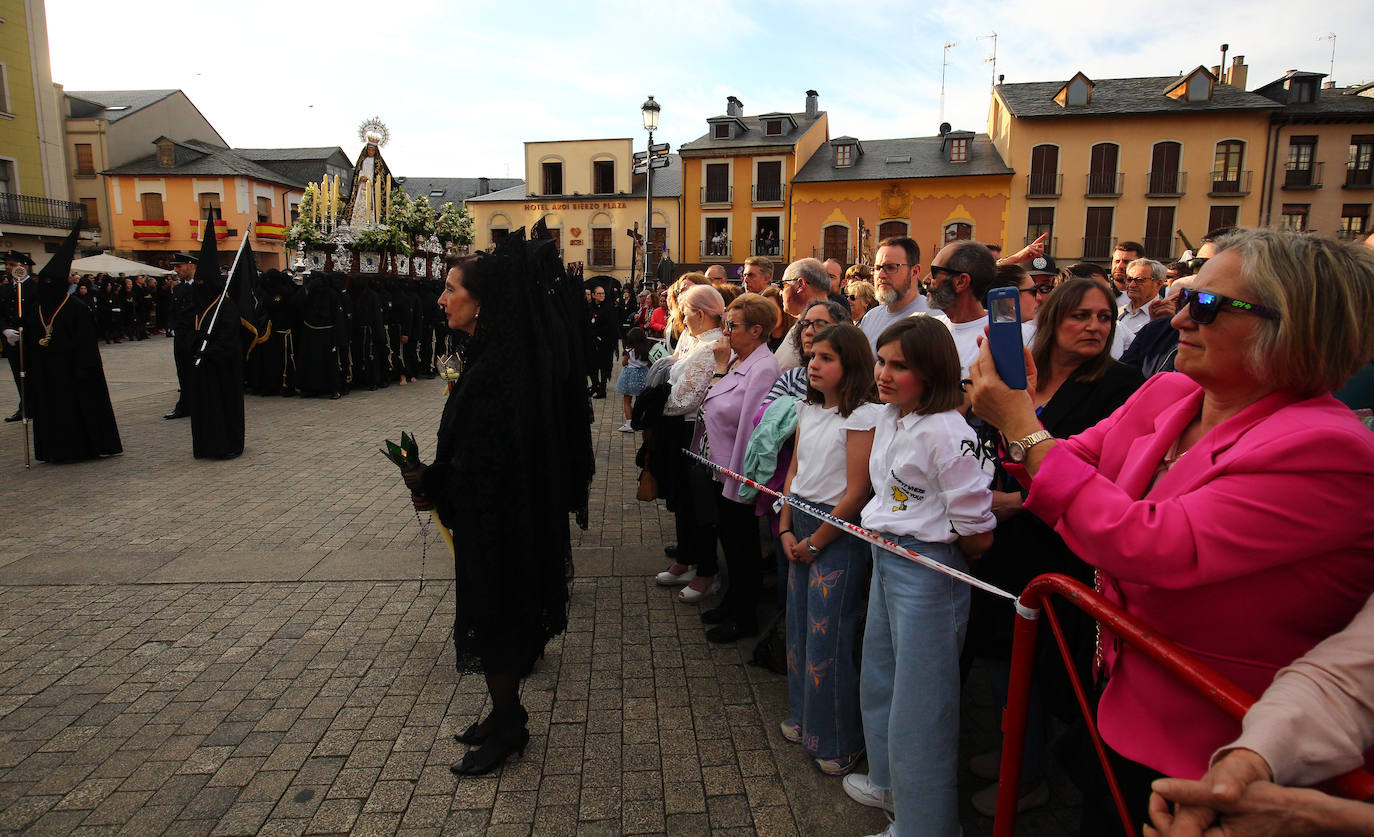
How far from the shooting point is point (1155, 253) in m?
33.3

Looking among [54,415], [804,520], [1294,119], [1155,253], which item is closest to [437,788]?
[804,520]

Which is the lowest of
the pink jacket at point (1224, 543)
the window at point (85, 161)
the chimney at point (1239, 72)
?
the pink jacket at point (1224, 543)

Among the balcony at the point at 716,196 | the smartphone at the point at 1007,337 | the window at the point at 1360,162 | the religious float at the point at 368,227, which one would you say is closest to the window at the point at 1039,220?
the window at the point at 1360,162

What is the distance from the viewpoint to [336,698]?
356 centimetres

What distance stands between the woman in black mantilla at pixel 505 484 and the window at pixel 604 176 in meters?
42.1

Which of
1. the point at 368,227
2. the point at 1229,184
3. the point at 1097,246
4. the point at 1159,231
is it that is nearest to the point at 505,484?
the point at 368,227

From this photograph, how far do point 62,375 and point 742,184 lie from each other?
115 ft

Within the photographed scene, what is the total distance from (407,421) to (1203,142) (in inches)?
1445

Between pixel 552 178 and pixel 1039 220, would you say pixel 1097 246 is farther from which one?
pixel 552 178

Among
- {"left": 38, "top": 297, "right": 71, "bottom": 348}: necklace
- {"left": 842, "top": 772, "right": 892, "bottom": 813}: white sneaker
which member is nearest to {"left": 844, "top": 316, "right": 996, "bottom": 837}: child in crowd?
{"left": 842, "top": 772, "right": 892, "bottom": 813}: white sneaker

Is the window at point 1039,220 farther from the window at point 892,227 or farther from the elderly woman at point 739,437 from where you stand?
the elderly woman at point 739,437

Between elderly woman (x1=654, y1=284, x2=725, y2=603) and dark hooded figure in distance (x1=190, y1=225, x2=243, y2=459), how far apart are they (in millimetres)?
6089

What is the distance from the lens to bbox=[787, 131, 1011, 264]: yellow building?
115ft

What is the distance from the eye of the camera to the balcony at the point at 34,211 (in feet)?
90.2
